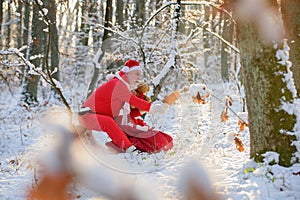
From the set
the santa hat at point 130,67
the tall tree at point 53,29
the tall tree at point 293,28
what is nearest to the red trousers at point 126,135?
the santa hat at point 130,67

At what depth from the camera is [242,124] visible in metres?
3.96

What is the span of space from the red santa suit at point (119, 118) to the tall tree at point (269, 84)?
178 cm

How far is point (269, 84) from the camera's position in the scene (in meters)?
2.93

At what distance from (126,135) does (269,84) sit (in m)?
2.39

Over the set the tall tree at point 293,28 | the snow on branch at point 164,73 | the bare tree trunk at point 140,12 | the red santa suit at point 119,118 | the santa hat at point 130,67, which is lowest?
the red santa suit at point 119,118

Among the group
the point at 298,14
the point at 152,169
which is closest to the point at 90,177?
the point at 152,169

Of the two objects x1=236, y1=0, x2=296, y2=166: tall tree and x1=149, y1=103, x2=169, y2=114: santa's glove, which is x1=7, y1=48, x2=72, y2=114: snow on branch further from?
x1=236, y1=0, x2=296, y2=166: tall tree

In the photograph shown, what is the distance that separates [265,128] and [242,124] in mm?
1002

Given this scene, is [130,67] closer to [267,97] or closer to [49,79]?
[49,79]

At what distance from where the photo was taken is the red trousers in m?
4.31

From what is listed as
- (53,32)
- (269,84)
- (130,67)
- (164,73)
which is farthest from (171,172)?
(53,32)

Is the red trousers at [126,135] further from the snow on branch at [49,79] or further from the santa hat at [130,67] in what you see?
the santa hat at [130,67]

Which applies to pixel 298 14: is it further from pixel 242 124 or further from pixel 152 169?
pixel 152 169

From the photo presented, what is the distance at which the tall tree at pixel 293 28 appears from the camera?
4.06 m
